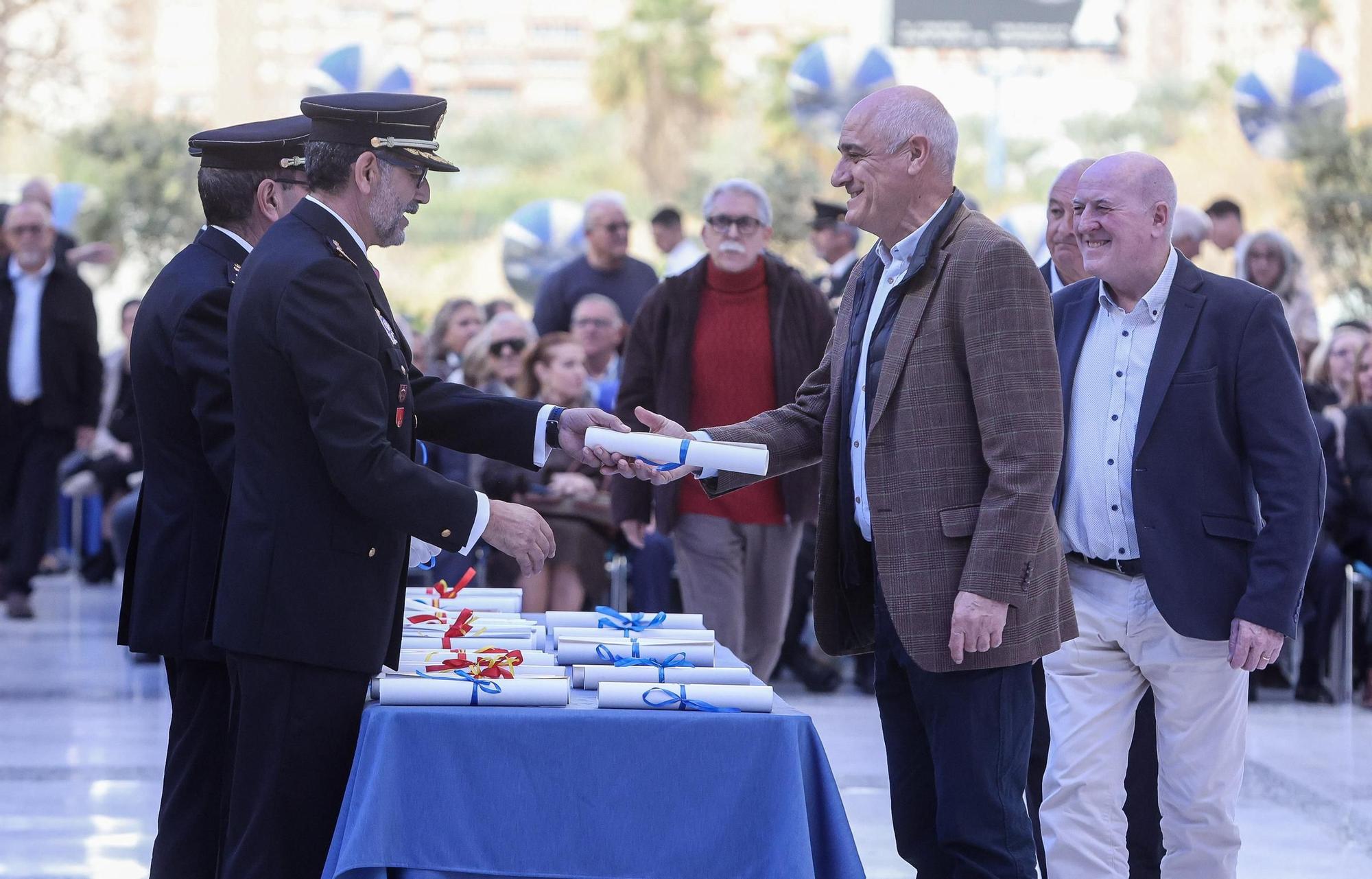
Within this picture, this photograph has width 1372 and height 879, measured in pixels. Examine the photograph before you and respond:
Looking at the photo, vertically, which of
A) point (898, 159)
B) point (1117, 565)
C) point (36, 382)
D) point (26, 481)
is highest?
point (898, 159)

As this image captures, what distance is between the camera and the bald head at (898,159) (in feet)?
10.2

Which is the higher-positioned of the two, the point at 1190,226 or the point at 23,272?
the point at 1190,226

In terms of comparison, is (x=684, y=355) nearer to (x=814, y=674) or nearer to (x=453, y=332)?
(x=814, y=674)

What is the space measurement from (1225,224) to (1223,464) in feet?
21.4

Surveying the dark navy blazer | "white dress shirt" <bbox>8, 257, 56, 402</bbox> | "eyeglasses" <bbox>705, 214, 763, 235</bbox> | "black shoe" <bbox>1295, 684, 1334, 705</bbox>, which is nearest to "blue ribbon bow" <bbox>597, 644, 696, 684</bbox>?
the dark navy blazer

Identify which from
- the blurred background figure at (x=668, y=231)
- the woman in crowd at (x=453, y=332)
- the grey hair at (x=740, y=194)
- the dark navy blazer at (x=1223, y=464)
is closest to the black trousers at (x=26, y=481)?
the woman in crowd at (x=453, y=332)

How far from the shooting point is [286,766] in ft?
9.27

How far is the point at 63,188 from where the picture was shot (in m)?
14.0

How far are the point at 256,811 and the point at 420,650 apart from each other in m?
0.56

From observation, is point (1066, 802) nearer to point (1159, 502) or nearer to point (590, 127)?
point (1159, 502)

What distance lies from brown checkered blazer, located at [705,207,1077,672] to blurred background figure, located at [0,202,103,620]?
6.41 metres

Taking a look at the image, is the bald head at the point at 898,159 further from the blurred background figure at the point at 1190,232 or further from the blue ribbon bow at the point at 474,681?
the blurred background figure at the point at 1190,232

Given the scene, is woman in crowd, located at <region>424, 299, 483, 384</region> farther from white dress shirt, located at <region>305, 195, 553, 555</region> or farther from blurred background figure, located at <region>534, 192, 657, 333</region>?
white dress shirt, located at <region>305, 195, 553, 555</region>

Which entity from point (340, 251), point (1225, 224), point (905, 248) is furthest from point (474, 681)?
point (1225, 224)
